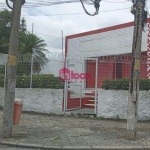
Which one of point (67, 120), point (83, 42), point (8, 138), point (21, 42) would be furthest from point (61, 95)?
point (21, 42)

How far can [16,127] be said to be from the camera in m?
9.41

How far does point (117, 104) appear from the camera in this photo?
11.4m

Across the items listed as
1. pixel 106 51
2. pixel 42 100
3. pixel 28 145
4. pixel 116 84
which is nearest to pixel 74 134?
pixel 28 145

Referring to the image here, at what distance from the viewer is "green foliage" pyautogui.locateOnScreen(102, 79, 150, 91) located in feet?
37.3

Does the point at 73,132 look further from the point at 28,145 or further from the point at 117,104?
the point at 117,104

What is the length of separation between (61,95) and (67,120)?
59.3 inches

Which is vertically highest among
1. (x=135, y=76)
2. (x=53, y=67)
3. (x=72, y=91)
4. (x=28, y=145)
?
(x=53, y=67)

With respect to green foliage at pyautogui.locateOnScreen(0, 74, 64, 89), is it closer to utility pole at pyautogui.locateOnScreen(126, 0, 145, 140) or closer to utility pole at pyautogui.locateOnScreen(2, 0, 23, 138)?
utility pole at pyautogui.locateOnScreen(2, 0, 23, 138)

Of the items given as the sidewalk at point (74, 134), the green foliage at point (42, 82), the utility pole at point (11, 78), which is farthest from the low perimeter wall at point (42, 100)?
the utility pole at point (11, 78)

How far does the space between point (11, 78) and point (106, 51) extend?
35.7 feet

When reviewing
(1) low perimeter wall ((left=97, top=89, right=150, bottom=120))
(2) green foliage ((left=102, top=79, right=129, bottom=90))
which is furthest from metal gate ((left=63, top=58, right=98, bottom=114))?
(2) green foliage ((left=102, top=79, right=129, bottom=90))

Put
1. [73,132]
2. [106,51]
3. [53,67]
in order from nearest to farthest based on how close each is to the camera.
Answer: [73,132]
[53,67]
[106,51]

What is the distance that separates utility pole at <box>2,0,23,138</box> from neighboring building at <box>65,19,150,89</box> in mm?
4601

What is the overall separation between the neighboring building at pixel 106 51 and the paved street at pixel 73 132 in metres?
2.64
